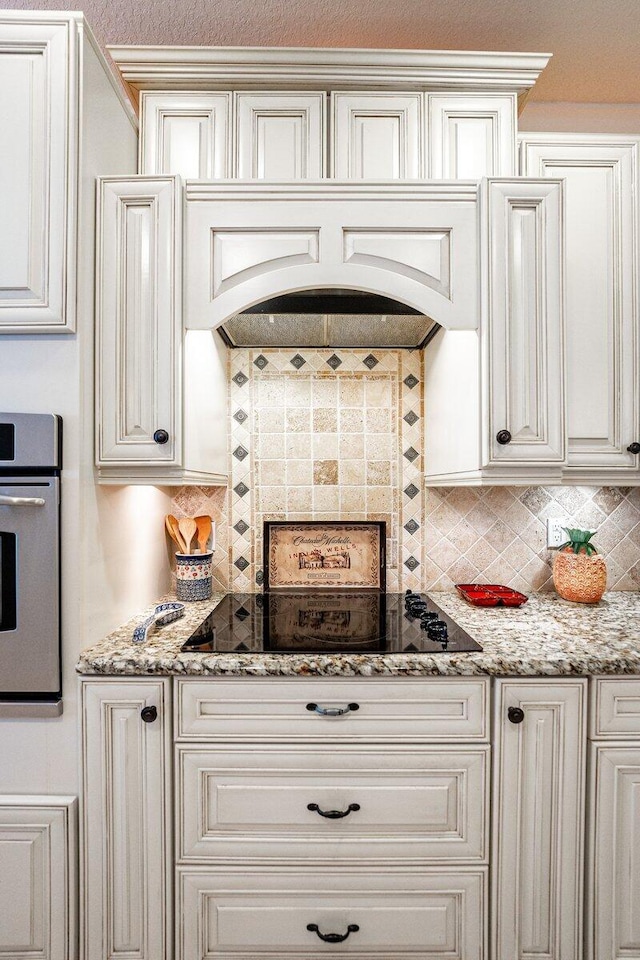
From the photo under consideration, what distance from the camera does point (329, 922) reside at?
1.22 meters

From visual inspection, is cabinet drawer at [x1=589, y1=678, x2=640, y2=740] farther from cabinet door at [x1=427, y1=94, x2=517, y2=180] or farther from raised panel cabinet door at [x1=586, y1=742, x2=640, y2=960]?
cabinet door at [x1=427, y1=94, x2=517, y2=180]

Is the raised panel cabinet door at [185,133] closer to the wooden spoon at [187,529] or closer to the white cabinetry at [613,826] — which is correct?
the wooden spoon at [187,529]

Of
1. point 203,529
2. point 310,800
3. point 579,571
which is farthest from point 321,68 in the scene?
point 310,800

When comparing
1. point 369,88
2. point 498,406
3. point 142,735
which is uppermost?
point 369,88

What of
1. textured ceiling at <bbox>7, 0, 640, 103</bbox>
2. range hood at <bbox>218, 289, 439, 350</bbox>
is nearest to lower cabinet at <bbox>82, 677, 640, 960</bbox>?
range hood at <bbox>218, 289, 439, 350</bbox>

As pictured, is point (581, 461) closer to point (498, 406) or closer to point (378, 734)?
point (498, 406)

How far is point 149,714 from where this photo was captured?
1201 millimetres

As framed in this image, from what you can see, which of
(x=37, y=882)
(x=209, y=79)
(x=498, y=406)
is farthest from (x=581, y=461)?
(x=37, y=882)

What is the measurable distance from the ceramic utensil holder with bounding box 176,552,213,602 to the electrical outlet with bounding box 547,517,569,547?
1.25m

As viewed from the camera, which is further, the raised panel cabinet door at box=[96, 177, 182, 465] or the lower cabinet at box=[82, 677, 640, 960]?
the raised panel cabinet door at box=[96, 177, 182, 465]

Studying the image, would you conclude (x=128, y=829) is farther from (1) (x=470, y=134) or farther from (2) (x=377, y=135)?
(1) (x=470, y=134)

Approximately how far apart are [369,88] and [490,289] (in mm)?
822

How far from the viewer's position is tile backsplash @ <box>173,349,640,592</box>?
1875 millimetres

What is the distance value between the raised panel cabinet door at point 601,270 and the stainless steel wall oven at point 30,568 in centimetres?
155
